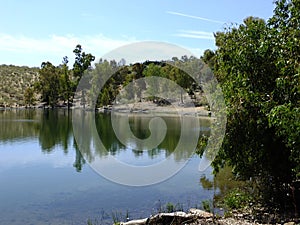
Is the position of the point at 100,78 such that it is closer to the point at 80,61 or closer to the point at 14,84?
the point at 80,61

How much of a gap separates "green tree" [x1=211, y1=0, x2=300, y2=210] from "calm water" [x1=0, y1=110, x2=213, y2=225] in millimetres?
3401

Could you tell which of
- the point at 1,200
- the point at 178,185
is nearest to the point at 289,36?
the point at 178,185

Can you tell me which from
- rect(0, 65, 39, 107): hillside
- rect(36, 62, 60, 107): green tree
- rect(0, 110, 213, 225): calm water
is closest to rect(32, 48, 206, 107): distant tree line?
rect(36, 62, 60, 107): green tree

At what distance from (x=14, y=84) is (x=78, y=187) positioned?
87749mm

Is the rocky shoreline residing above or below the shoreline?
below

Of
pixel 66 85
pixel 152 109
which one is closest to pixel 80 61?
pixel 66 85

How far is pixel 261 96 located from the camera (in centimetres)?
853

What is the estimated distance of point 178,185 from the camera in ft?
49.3

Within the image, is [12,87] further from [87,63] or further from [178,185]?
[178,185]

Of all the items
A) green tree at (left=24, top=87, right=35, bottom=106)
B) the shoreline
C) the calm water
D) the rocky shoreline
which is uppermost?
green tree at (left=24, top=87, right=35, bottom=106)

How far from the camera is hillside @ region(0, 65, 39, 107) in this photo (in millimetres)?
80625

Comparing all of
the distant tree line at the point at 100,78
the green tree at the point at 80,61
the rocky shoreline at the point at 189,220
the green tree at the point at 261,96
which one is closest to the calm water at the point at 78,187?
the rocky shoreline at the point at 189,220

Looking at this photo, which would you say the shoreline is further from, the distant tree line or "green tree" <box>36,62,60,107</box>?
"green tree" <box>36,62,60,107</box>

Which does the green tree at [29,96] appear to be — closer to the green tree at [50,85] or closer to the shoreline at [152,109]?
the green tree at [50,85]
